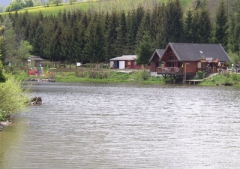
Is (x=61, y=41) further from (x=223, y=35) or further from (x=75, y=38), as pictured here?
(x=223, y=35)

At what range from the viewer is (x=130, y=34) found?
127500 millimetres

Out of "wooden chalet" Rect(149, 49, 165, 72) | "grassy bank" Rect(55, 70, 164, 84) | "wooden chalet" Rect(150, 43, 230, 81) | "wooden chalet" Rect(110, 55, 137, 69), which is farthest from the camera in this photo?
"wooden chalet" Rect(110, 55, 137, 69)

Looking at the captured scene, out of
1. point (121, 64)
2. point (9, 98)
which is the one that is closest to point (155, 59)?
point (121, 64)

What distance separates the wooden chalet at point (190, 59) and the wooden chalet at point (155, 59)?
0.43m

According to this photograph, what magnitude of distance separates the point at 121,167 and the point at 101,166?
83cm

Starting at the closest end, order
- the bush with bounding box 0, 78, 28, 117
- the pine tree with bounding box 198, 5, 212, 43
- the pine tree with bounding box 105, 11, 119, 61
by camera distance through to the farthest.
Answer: the bush with bounding box 0, 78, 28, 117 < the pine tree with bounding box 198, 5, 212, 43 < the pine tree with bounding box 105, 11, 119, 61

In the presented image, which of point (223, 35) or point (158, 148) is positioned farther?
point (223, 35)

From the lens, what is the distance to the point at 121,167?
22969 mm

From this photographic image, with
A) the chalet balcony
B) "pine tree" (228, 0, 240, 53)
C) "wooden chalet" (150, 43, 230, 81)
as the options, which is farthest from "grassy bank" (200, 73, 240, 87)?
"pine tree" (228, 0, 240, 53)

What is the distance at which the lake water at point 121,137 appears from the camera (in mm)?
24188

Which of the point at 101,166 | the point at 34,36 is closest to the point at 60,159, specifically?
the point at 101,166

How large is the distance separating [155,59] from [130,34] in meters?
21.7

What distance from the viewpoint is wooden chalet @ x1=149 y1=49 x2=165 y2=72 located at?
347ft

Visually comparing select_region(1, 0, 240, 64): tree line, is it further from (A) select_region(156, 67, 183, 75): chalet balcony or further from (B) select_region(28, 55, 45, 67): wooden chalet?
(A) select_region(156, 67, 183, 75): chalet balcony
